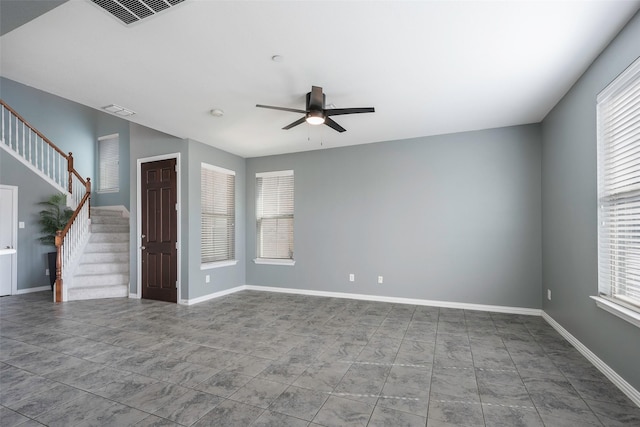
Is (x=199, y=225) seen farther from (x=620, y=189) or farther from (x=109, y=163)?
(x=620, y=189)

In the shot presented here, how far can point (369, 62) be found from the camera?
2.76 m

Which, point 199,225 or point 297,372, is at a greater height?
point 199,225

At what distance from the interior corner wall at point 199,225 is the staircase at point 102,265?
158cm

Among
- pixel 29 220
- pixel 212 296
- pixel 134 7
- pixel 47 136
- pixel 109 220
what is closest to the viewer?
pixel 134 7

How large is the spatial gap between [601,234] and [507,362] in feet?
4.65

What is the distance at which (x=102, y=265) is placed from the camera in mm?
5707

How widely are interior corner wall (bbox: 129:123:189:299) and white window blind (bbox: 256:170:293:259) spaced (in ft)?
4.97

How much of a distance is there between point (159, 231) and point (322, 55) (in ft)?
13.8

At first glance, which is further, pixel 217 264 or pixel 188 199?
pixel 217 264

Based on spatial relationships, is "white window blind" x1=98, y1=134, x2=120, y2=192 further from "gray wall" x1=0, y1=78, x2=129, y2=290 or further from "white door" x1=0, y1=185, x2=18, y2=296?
"white door" x1=0, y1=185, x2=18, y2=296

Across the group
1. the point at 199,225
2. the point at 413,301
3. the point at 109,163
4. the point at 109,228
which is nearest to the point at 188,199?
the point at 199,225

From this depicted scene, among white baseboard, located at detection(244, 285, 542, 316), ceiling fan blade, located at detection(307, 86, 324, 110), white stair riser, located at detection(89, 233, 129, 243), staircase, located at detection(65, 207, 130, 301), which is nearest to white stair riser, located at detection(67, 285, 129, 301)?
staircase, located at detection(65, 207, 130, 301)

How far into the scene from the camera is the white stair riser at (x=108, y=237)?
5.95 metres

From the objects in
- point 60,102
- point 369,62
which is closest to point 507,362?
point 369,62
